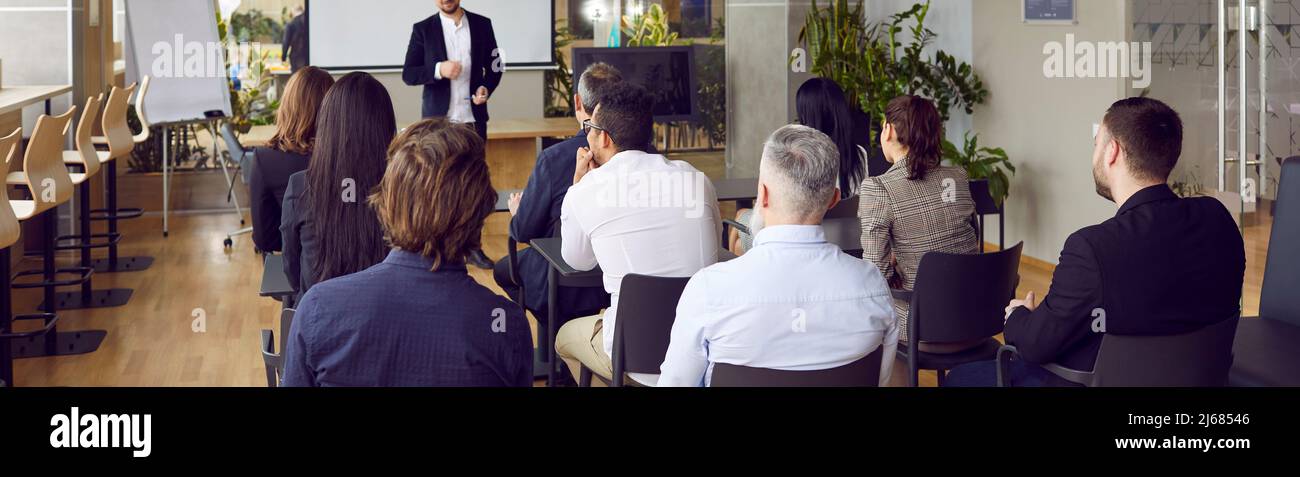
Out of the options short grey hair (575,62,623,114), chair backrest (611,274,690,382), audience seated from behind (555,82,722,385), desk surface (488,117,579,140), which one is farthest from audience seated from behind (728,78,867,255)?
desk surface (488,117,579,140)

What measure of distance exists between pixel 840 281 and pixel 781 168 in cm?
26

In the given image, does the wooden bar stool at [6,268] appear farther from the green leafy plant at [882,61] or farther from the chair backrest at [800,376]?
the green leafy plant at [882,61]

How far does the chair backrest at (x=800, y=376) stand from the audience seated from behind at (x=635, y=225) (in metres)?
0.77

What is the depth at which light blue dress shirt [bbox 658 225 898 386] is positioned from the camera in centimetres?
229

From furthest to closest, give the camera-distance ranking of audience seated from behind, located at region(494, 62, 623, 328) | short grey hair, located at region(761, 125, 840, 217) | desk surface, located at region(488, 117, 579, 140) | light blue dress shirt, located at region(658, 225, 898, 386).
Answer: desk surface, located at region(488, 117, 579, 140)
audience seated from behind, located at region(494, 62, 623, 328)
short grey hair, located at region(761, 125, 840, 217)
light blue dress shirt, located at region(658, 225, 898, 386)

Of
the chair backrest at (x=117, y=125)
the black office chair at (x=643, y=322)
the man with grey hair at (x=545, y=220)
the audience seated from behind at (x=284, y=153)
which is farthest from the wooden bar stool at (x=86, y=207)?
the black office chair at (x=643, y=322)

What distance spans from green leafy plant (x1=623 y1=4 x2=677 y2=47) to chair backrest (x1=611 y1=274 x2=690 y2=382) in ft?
19.9

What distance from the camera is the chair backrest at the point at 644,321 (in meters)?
2.94

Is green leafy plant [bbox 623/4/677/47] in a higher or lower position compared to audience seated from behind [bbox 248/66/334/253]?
higher

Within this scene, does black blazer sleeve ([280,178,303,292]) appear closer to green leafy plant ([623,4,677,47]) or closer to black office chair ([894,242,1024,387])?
black office chair ([894,242,1024,387])

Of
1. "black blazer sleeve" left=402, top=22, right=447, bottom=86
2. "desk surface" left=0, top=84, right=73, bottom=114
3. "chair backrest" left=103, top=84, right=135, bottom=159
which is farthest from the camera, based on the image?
"black blazer sleeve" left=402, top=22, right=447, bottom=86

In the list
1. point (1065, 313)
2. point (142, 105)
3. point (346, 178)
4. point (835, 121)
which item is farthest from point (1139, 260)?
point (142, 105)
